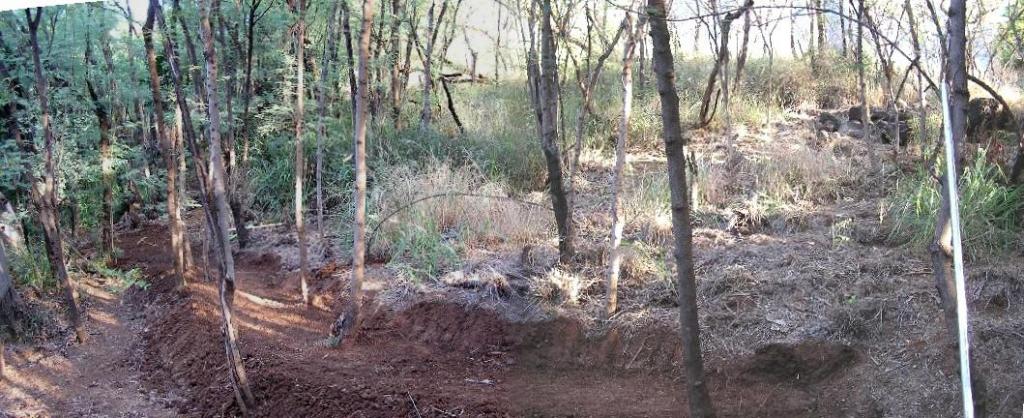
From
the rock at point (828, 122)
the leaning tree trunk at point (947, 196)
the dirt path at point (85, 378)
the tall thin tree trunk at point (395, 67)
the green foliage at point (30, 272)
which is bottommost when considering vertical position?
the dirt path at point (85, 378)

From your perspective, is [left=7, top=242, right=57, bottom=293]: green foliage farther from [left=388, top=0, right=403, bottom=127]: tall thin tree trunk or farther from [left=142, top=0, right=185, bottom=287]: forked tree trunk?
[left=388, top=0, right=403, bottom=127]: tall thin tree trunk

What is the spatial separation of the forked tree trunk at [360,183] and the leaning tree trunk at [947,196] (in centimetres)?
174

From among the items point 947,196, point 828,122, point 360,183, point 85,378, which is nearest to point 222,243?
point 360,183

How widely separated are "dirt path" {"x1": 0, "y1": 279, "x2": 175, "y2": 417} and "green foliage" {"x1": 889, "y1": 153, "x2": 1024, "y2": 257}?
112 inches

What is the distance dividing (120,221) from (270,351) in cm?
343

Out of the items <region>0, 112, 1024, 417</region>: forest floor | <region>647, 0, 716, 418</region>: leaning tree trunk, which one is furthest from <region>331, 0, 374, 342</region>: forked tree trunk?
<region>647, 0, 716, 418</region>: leaning tree trunk

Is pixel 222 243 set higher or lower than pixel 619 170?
lower

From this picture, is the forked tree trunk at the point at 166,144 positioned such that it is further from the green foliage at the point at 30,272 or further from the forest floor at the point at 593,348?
the green foliage at the point at 30,272

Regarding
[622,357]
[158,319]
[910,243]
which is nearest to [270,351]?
[158,319]

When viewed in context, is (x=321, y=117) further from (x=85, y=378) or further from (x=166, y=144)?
(x=85, y=378)

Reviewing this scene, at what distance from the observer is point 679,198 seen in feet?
5.49

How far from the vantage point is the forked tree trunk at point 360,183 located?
2.72 metres

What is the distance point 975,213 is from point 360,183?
→ 7.64 feet

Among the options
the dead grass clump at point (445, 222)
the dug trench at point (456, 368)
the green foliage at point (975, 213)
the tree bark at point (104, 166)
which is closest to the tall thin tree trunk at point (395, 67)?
the dead grass clump at point (445, 222)
